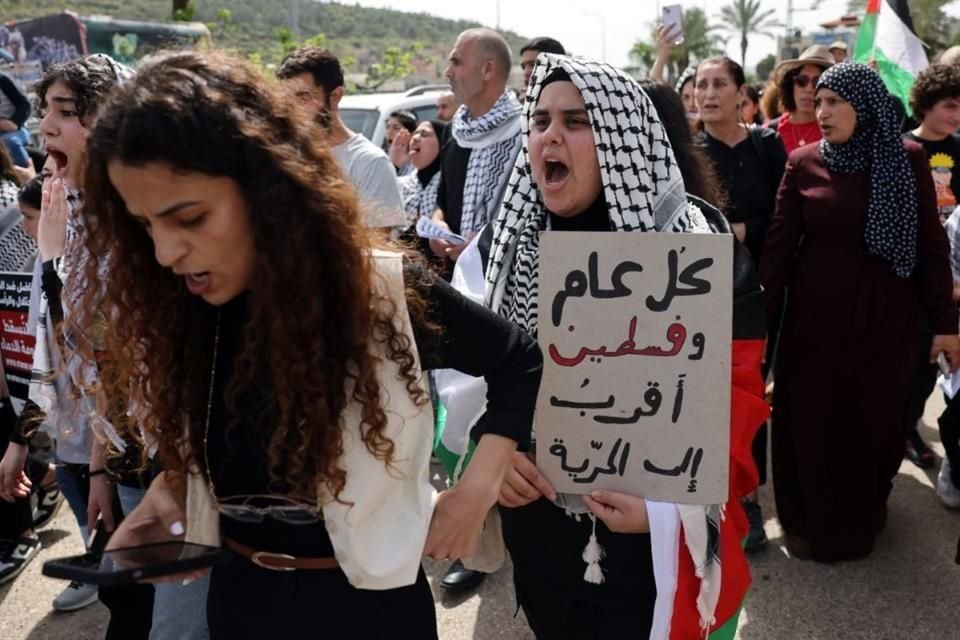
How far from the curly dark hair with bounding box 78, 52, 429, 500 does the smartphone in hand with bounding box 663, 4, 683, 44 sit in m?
3.93

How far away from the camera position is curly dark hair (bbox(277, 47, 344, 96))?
4.30m

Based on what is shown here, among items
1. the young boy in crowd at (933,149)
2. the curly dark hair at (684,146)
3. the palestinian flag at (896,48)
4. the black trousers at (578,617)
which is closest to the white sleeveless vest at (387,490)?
the black trousers at (578,617)

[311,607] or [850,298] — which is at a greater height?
[850,298]

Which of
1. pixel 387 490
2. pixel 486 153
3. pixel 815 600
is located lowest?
pixel 815 600

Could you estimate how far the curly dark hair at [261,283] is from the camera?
53.3 inches

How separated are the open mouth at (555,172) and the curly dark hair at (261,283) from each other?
2.06ft

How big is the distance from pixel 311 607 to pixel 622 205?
3.54ft

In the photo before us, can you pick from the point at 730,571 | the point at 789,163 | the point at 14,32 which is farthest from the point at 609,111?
the point at 14,32

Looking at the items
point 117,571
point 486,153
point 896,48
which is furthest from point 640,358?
point 896,48

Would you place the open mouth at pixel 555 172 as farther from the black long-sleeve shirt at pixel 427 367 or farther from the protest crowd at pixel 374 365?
the black long-sleeve shirt at pixel 427 367

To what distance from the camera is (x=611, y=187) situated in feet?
6.62

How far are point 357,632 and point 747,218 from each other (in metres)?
3.16

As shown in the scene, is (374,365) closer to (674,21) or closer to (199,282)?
(199,282)

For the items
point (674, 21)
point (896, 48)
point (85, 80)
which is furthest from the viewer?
point (896, 48)
